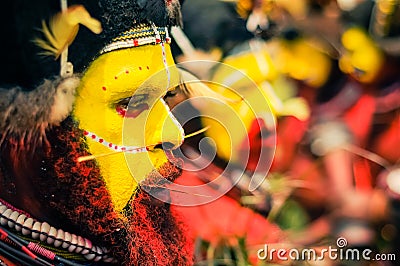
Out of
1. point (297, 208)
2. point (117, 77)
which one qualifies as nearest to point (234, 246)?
point (297, 208)

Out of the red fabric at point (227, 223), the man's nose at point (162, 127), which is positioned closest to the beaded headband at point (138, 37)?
the man's nose at point (162, 127)

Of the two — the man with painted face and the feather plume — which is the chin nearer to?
the man with painted face

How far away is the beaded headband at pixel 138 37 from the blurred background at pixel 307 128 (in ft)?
0.54

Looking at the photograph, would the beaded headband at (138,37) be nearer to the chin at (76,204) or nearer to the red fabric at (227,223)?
the chin at (76,204)

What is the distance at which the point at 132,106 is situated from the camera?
979 millimetres

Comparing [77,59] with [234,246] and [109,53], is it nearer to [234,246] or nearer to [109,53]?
[109,53]

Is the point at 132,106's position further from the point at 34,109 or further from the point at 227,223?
the point at 227,223

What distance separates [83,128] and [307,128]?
1.58ft

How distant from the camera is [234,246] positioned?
1.18m

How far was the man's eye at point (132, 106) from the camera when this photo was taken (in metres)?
0.97

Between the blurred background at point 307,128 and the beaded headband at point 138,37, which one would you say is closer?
the beaded headband at point 138,37

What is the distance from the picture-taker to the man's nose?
1.01 metres

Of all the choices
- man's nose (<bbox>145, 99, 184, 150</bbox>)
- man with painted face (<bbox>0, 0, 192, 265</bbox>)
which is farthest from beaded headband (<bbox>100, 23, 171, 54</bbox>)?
man's nose (<bbox>145, 99, 184, 150</bbox>)

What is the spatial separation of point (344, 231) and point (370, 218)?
0.20 ft
